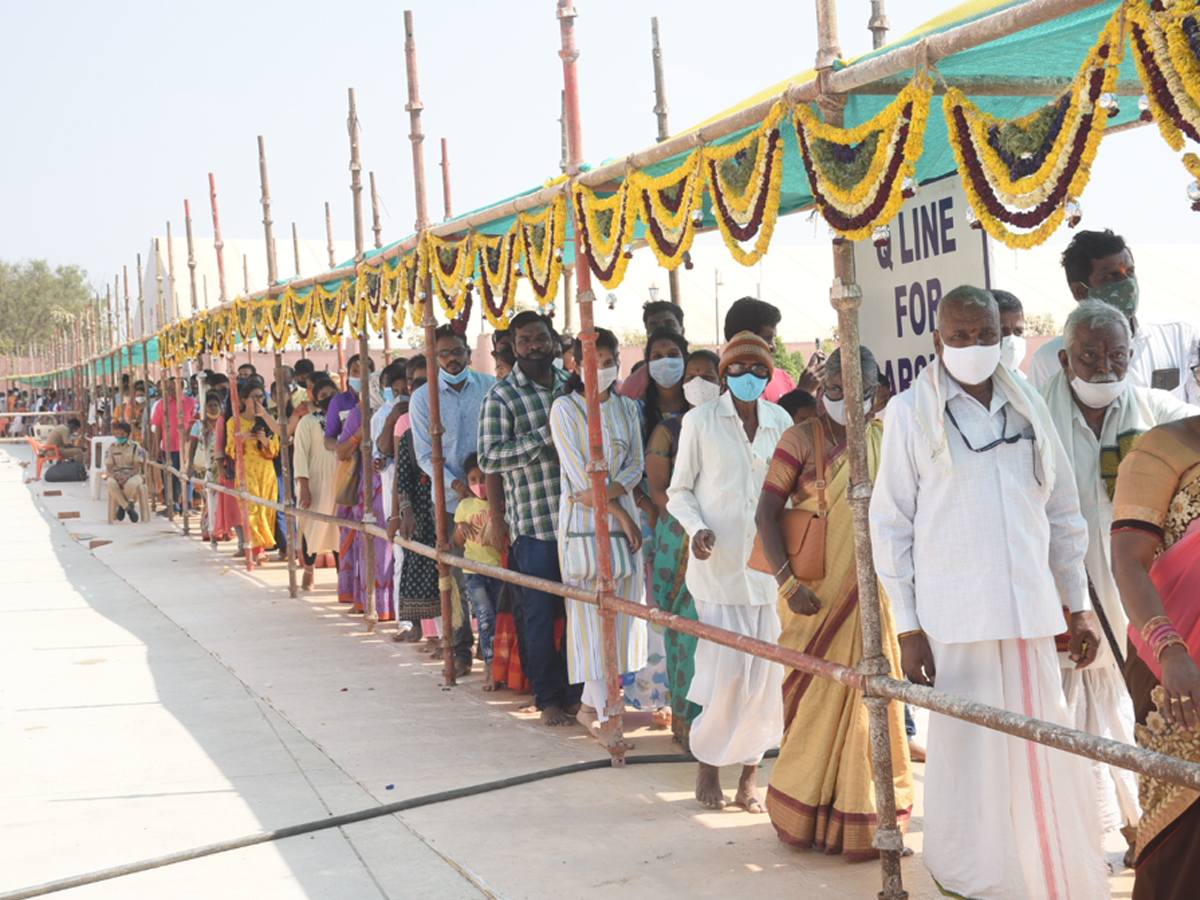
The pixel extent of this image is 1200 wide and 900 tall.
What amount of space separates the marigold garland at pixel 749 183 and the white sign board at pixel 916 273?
2.12 feet

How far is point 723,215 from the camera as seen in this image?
14.8 feet

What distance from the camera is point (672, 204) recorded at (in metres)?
4.96

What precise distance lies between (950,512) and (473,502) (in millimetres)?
3933

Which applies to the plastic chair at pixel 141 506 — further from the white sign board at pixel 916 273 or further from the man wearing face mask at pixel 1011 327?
the man wearing face mask at pixel 1011 327

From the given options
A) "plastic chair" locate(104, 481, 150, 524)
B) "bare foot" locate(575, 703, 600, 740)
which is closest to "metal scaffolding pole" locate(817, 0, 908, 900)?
"bare foot" locate(575, 703, 600, 740)

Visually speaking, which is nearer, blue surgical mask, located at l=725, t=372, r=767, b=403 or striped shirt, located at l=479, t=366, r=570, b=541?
blue surgical mask, located at l=725, t=372, r=767, b=403

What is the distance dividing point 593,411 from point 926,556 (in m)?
2.26

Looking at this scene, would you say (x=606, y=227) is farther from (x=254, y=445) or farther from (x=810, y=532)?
(x=254, y=445)

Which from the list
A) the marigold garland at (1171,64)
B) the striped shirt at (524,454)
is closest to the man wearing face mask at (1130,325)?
the marigold garland at (1171,64)

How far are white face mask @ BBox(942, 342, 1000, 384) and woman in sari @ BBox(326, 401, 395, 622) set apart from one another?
609 cm

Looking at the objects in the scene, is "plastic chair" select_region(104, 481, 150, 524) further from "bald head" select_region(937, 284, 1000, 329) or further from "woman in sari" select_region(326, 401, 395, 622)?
"bald head" select_region(937, 284, 1000, 329)

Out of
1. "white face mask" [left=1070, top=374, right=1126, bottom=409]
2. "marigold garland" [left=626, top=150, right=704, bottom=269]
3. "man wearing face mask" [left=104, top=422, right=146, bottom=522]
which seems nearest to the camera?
"white face mask" [left=1070, top=374, right=1126, bottom=409]

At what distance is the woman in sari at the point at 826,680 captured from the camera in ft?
13.8

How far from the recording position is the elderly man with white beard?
399 centimetres
